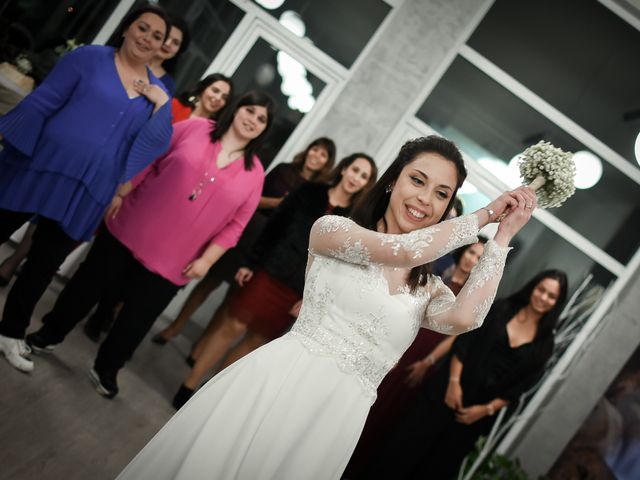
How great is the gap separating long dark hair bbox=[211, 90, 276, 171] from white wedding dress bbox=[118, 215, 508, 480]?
1.38m

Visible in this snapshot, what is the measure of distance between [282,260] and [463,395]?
1.59 metres

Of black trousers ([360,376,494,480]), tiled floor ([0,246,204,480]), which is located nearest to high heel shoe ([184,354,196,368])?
tiled floor ([0,246,204,480])

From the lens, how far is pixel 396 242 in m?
1.50

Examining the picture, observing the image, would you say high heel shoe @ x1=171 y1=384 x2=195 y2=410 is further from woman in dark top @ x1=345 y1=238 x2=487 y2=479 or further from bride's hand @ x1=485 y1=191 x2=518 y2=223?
bride's hand @ x1=485 y1=191 x2=518 y2=223

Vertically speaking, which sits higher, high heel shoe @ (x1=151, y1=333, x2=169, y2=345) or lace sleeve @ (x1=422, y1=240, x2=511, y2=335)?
lace sleeve @ (x1=422, y1=240, x2=511, y2=335)

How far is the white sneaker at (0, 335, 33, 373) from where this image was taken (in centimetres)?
256

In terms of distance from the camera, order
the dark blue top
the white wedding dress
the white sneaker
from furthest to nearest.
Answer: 1. the white sneaker
2. the dark blue top
3. the white wedding dress

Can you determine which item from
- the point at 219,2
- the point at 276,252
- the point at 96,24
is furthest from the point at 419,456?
the point at 96,24

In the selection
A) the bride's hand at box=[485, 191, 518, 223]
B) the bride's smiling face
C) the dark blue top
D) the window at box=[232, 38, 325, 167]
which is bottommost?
the dark blue top

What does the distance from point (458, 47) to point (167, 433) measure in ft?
13.2

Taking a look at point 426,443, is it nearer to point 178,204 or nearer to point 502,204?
point 178,204

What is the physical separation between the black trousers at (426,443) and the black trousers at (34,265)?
2442 mm

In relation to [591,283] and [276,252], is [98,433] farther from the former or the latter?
[591,283]

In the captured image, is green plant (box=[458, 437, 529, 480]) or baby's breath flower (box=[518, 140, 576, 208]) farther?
green plant (box=[458, 437, 529, 480])
